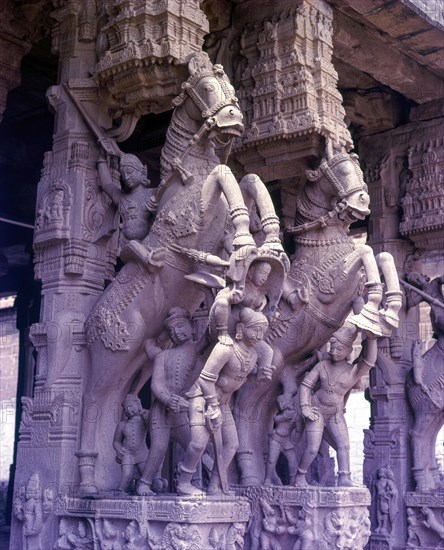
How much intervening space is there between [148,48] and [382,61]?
4.08 metres

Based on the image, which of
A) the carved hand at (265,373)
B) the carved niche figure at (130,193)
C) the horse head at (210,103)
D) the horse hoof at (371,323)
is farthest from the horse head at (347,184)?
the carved hand at (265,373)

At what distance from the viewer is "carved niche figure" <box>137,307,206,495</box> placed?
20.7 feet

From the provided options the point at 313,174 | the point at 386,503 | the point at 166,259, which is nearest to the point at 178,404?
the point at 166,259

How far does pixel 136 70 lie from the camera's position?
702cm

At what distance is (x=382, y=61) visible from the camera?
400 inches

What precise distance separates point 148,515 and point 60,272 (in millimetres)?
2170

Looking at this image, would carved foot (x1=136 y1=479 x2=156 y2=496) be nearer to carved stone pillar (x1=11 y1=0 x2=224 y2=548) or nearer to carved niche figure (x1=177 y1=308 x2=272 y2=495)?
carved niche figure (x1=177 y1=308 x2=272 y2=495)

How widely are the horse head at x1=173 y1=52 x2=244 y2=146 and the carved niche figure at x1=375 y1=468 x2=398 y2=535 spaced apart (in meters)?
4.86

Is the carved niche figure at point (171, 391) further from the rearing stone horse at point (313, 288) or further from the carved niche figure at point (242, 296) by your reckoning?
the rearing stone horse at point (313, 288)

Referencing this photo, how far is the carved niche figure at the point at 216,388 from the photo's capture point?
6000 millimetres

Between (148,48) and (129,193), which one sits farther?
(129,193)

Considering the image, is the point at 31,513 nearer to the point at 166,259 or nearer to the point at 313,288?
the point at 166,259

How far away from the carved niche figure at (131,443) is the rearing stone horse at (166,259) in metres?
0.18

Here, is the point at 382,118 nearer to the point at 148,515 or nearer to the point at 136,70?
the point at 136,70
